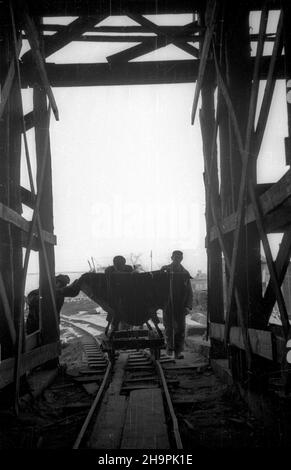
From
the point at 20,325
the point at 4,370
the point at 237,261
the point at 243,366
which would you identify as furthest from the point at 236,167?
the point at 4,370

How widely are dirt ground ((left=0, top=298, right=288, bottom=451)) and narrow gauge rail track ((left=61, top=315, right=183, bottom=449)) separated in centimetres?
12

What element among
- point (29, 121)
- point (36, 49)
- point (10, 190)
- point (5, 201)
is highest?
point (36, 49)

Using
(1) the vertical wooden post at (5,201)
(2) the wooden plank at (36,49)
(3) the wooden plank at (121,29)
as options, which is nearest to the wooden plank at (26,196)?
(1) the vertical wooden post at (5,201)

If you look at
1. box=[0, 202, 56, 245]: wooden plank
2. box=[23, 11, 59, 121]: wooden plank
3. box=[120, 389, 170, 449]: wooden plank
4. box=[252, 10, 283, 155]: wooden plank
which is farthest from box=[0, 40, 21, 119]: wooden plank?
box=[120, 389, 170, 449]: wooden plank

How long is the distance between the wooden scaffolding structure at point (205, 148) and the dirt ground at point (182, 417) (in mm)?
352

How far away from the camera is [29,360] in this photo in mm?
4887

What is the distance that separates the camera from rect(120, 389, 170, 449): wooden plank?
131 inches

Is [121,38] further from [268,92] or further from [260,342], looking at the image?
[260,342]

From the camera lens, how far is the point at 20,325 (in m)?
4.31

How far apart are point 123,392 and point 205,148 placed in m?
3.54

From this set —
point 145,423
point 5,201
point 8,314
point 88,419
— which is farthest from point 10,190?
point 145,423

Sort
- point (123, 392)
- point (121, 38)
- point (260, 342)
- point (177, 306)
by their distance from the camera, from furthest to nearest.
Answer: point (177, 306), point (121, 38), point (123, 392), point (260, 342)

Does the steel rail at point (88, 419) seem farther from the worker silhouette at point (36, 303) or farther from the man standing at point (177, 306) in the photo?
the man standing at point (177, 306)
